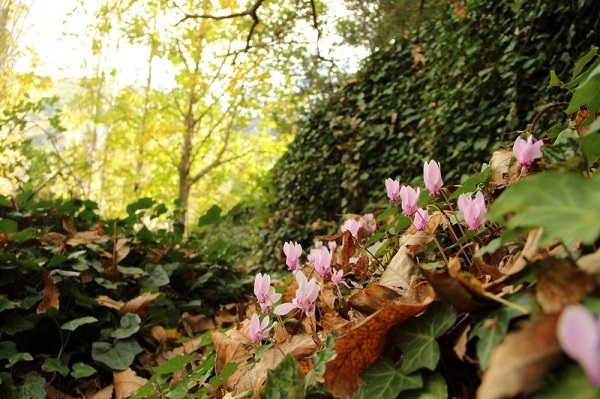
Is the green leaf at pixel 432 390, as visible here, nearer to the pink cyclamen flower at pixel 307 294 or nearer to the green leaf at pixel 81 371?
the pink cyclamen flower at pixel 307 294

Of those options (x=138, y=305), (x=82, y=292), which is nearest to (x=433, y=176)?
(x=138, y=305)

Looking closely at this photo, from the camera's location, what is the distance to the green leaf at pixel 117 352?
95.0 inches

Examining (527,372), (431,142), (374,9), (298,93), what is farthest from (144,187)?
(527,372)

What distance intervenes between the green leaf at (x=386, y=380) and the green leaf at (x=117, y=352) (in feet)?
6.45

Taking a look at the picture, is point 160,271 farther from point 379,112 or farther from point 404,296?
point 379,112

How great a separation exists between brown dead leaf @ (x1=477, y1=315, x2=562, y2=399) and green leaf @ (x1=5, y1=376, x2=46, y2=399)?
91.7 inches

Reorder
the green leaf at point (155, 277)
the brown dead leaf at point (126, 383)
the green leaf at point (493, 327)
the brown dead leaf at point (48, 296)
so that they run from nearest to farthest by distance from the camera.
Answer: the green leaf at point (493, 327), the brown dead leaf at point (126, 383), the brown dead leaf at point (48, 296), the green leaf at point (155, 277)

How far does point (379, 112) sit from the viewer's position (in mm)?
5801

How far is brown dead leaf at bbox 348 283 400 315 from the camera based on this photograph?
100 centimetres

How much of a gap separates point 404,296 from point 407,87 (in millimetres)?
4907

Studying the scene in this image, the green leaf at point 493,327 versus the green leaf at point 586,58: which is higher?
the green leaf at point 586,58

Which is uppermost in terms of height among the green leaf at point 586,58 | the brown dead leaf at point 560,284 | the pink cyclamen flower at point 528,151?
the green leaf at point 586,58

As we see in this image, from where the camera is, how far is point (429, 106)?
498cm

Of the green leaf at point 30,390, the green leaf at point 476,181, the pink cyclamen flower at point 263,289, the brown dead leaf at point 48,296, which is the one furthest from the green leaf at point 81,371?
the green leaf at point 476,181
